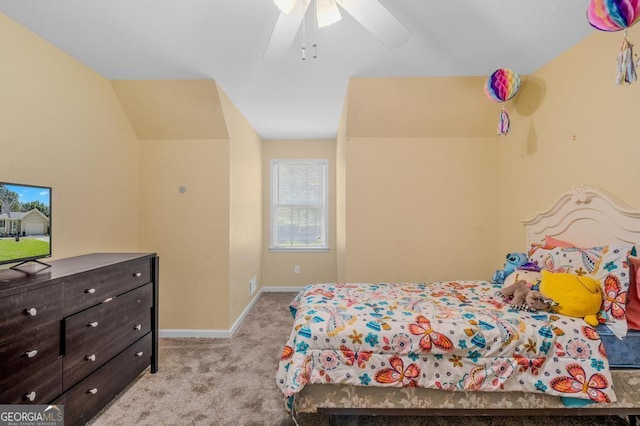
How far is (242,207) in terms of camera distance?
3.43 m

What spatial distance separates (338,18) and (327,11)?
0.06 meters

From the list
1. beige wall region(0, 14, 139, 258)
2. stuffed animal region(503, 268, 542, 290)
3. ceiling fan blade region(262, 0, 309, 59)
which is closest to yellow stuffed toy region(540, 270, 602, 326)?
stuffed animal region(503, 268, 542, 290)

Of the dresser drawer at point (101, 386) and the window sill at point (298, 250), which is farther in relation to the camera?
the window sill at point (298, 250)

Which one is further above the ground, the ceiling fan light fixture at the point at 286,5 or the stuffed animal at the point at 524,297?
the ceiling fan light fixture at the point at 286,5

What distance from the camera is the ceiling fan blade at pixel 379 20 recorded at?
130 cm

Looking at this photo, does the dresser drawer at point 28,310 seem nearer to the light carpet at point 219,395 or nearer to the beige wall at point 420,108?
the light carpet at point 219,395

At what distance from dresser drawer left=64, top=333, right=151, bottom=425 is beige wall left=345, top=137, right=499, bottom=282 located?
1979 millimetres

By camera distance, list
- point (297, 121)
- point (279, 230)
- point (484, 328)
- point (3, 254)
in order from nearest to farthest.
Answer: point (3, 254)
point (484, 328)
point (297, 121)
point (279, 230)

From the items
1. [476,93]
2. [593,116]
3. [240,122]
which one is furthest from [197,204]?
[593,116]

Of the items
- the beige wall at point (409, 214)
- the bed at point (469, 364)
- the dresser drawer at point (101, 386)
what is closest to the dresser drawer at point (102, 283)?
the dresser drawer at point (101, 386)

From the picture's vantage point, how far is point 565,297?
162cm

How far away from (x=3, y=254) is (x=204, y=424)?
1.42m

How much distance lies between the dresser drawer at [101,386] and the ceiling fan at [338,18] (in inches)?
86.7

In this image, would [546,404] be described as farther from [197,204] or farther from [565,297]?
[197,204]
